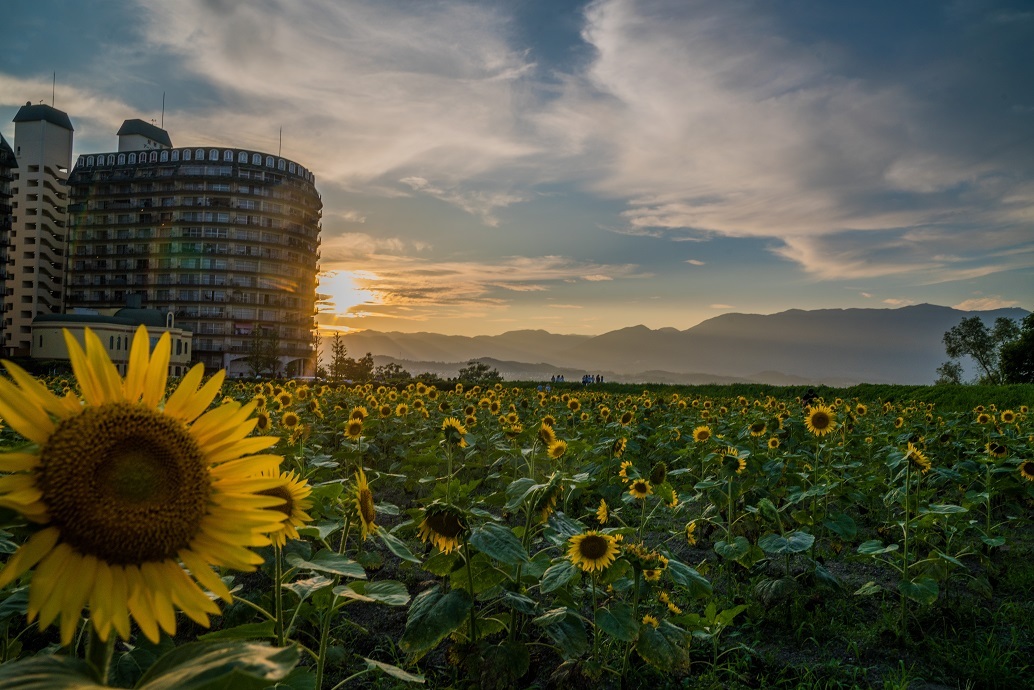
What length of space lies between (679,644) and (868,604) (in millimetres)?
2587

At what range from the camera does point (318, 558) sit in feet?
7.93

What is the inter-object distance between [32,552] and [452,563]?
233 cm

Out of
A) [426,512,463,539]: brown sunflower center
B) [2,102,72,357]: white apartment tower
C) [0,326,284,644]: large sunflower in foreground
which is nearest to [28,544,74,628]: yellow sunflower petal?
[0,326,284,644]: large sunflower in foreground

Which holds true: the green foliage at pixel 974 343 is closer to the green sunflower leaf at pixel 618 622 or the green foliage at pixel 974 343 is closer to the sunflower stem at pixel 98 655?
the green sunflower leaf at pixel 618 622

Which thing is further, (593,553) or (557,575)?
(593,553)

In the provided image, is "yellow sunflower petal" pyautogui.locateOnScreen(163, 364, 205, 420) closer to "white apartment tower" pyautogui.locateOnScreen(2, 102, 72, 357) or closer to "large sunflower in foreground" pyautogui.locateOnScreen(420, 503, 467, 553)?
"large sunflower in foreground" pyautogui.locateOnScreen(420, 503, 467, 553)

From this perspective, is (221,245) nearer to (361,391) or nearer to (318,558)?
(361,391)

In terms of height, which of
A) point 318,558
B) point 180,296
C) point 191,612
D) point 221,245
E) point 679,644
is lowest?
point 679,644

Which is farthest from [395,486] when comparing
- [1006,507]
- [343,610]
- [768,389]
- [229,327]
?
[229,327]

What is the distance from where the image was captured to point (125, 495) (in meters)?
1.18

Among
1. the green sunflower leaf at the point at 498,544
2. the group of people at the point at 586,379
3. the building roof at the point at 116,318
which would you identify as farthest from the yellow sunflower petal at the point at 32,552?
the building roof at the point at 116,318

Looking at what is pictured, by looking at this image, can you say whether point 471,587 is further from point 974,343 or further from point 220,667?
point 974,343

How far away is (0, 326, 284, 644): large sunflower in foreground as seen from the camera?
112 centimetres

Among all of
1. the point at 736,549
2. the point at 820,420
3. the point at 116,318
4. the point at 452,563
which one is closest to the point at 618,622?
the point at 452,563
